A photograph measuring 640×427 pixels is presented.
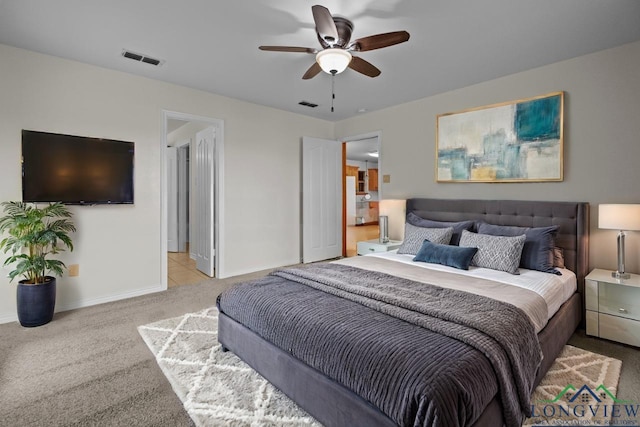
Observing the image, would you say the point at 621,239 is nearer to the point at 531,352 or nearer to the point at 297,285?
the point at 531,352

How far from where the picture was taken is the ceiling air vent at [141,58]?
10.2 feet

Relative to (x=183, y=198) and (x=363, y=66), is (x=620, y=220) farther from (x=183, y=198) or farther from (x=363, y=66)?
(x=183, y=198)

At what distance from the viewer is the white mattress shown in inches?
93.0

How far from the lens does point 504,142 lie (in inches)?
142

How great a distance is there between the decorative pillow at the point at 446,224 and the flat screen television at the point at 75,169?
3368 millimetres

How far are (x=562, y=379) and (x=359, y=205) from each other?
31.9 ft

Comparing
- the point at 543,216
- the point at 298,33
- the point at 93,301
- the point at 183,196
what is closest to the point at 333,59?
the point at 298,33

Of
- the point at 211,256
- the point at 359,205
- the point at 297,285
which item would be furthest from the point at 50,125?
the point at 359,205

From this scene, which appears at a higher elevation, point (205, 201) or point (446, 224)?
point (205, 201)

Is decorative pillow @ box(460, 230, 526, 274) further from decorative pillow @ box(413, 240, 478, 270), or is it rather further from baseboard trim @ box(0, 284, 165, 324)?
baseboard trim @ box(0, 284, 165, 324)

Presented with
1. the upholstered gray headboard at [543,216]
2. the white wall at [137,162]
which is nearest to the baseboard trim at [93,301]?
the white wall at [137,162]

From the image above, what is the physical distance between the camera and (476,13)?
2.39 meters

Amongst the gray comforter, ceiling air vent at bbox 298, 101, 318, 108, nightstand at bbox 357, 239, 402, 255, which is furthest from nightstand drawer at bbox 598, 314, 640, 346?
ceiling air vent at bbox 298, 101, 318, 108

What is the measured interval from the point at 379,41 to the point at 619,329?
9.68 ft
